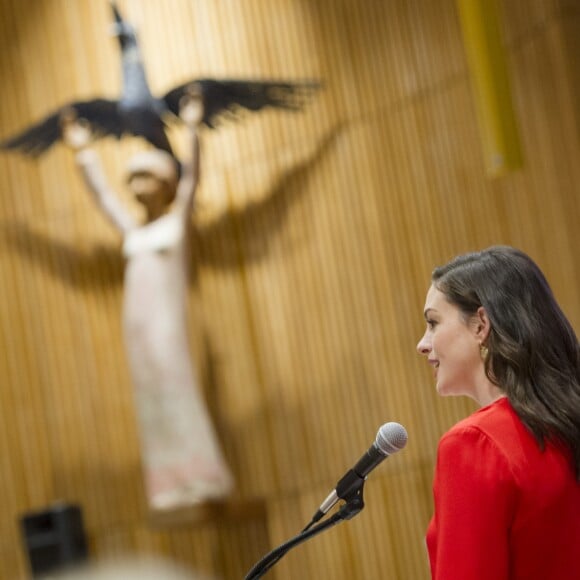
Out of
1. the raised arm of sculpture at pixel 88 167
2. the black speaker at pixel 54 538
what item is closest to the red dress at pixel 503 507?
the raised arm of sculpture at pixel 88 167

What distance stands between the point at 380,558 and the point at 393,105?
6.76 feet

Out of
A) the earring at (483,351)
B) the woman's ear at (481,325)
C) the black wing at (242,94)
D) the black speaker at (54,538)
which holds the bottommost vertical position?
the black speaker at (54,538)

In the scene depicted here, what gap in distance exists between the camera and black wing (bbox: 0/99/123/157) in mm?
5176

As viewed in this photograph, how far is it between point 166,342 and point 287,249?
77cm

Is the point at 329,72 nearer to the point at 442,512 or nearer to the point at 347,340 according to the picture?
the point at 347,340

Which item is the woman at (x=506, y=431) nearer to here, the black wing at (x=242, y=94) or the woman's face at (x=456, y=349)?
the woman's face at (x=456, y=349)

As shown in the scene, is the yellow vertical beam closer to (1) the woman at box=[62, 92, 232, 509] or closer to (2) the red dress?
(2) the red dress

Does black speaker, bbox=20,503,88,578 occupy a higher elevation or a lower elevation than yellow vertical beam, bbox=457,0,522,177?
lower

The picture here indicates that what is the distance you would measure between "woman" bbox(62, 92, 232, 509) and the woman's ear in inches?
117

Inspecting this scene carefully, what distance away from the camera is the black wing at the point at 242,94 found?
16.5ft

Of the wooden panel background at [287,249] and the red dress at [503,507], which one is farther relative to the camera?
the wooden panel background at [287,249]

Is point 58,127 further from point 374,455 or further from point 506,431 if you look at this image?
point 506,431

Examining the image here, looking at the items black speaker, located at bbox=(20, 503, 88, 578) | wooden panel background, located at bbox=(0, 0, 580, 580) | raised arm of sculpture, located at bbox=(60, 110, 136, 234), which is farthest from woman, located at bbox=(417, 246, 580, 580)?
black speaker, located at bbox=(20, 503, 88, 578)

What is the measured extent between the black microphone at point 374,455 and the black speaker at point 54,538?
3.37 m
